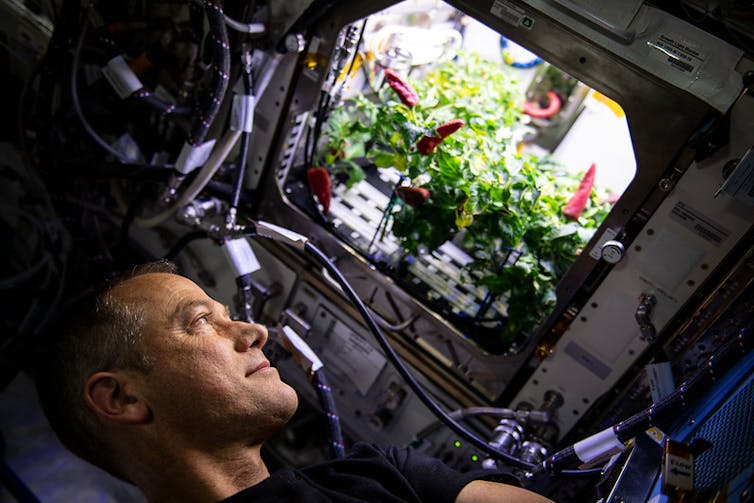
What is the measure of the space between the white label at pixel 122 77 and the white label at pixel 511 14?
61.7 inches

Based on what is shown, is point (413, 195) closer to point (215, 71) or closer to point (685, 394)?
point (215, 71)

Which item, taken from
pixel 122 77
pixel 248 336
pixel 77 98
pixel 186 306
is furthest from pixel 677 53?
pixel 77 98

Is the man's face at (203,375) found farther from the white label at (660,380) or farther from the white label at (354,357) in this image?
the white label at (660,380)

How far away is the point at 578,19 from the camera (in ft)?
5.95

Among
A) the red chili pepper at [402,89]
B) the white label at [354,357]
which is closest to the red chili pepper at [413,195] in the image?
the red chili pepper at [402,89]

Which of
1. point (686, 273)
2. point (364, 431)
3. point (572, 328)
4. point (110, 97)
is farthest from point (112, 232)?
point (686, 273)

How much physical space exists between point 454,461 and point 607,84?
1.71m

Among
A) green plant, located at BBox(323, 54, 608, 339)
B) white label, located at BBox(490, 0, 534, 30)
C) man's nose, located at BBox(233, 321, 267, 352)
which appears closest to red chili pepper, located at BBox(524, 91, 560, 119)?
green plant, located at BBox(323, 54, 608, 339)

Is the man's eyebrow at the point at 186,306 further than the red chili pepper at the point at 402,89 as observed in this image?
No

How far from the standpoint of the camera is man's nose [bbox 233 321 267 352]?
1806 millimetres

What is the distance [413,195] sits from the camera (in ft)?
Answer: 8.05

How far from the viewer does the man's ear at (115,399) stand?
166cm

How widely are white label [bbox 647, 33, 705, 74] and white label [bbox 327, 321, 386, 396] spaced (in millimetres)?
1664

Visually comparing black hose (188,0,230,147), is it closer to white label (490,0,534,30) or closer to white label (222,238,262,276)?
white label (222,238,262,276)
